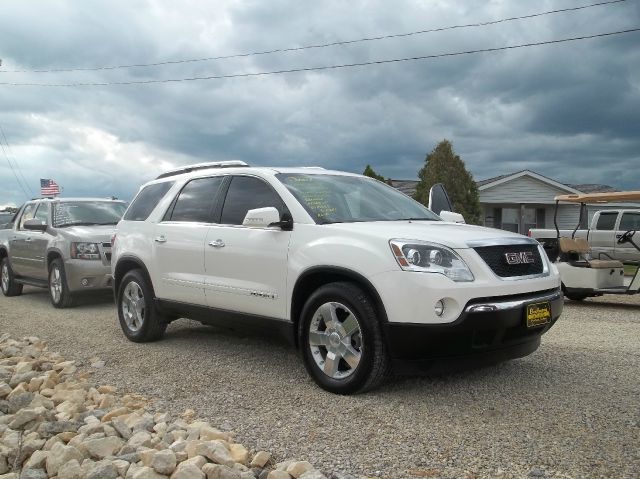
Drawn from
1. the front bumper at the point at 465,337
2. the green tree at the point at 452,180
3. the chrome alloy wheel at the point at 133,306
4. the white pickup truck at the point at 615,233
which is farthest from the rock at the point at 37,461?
A: the green tree at the point at 452,180

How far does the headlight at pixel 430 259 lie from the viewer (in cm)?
406

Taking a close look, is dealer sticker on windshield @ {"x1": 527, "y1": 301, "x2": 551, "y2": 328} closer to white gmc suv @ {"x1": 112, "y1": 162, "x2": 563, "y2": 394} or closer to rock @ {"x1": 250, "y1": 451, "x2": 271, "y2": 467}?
white gmc suv @ {"x1": 112, "y1": 162, "x2": 563, "y2": 394}

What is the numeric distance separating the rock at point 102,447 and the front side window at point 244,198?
2.27m

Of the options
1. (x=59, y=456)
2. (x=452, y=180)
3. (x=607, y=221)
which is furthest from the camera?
(x=452, y=180)

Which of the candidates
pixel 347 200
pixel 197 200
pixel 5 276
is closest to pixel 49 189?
pixel 5 276

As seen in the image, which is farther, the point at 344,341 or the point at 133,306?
the point at 133,306

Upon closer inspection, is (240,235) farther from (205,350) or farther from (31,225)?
(31,225)

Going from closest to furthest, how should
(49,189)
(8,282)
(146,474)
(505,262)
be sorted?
(146,474) → (505,262) → (8,282) → (49,189)

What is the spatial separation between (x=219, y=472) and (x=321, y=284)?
6.03 ft

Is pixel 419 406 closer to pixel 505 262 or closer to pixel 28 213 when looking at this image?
pixel 505 262

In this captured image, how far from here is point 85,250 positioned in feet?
30.8

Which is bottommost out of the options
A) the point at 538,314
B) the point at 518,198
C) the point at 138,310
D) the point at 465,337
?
the point at 138,310

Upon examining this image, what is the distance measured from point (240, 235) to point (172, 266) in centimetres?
111

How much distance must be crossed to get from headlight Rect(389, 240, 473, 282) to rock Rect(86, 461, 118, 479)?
2.12 m
